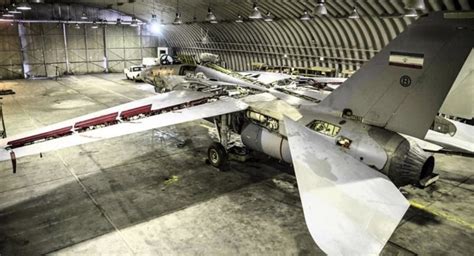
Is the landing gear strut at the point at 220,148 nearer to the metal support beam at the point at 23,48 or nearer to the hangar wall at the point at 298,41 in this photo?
the hangar wall at the point at 298,41

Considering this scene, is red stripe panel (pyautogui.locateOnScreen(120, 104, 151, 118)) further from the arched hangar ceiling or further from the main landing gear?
the arched hangar ceiling

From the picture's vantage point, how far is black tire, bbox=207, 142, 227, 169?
35.4 feet

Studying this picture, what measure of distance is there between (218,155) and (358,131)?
15.6 ft

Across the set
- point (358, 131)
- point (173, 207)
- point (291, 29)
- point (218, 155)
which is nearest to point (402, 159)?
point (358, 131)

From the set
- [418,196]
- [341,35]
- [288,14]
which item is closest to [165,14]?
[288,14]

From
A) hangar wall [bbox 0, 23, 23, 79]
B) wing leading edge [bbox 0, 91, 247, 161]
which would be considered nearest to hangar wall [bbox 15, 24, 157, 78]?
hangar wall [bbox 0, 23, 23, 79]

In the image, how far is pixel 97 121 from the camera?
8.39 m

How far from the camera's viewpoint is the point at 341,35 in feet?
68.6

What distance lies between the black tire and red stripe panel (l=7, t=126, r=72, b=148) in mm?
4436

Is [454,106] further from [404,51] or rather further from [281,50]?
[281,50]

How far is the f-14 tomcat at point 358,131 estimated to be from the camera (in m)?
4.93

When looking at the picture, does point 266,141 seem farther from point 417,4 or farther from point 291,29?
point 291,29

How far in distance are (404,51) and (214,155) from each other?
254 inches

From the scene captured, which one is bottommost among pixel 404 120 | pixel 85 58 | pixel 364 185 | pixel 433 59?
pixel 85 58
